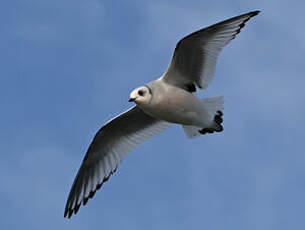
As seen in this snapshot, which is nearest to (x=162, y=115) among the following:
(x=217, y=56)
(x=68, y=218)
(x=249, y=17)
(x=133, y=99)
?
(x=133, y=99)

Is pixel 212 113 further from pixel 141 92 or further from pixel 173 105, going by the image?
pixel 141 92

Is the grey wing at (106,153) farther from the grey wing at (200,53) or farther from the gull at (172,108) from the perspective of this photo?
the grey wing at (200,53)

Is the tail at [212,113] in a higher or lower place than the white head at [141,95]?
lower

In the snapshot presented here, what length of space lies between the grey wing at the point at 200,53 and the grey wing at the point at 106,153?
51.2 inches

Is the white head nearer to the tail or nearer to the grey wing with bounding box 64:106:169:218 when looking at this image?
the tail

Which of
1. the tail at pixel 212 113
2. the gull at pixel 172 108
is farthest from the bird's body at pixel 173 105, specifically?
the tail at pixel 212 113

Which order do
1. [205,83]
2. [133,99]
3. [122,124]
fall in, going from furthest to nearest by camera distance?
[122,124] < [205,83] < [133,99]

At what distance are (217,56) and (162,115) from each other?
1.30 meters

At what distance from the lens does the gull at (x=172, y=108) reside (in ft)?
33.4

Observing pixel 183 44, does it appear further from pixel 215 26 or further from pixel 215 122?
pixel 215 122

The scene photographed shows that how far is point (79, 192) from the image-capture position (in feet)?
39.2

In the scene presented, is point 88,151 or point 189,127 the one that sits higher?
point 88,151

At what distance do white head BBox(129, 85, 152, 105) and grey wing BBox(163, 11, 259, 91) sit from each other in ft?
1.85

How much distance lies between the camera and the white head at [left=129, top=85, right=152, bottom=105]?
9.99 metres
